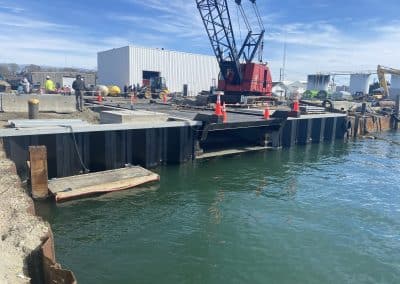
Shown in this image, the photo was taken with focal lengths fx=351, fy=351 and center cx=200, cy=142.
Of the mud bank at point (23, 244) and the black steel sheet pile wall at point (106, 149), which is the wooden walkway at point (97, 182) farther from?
the mud bank at point (23, 244)

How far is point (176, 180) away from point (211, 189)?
1623 millimetres

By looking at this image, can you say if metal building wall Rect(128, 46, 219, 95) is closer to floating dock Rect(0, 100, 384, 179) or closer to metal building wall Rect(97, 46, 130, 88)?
metal building wall Rect(97, 46, 130, 88)

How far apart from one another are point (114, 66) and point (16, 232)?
45.6 m

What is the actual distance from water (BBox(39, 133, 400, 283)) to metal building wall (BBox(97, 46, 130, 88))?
113ft

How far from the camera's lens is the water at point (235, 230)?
7.93 m

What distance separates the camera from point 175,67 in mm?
51625

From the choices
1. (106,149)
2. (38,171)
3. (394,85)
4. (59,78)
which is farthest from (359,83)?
(38,171)

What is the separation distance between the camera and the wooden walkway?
11.4m

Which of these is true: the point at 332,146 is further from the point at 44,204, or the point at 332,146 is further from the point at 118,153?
the point at 44,204

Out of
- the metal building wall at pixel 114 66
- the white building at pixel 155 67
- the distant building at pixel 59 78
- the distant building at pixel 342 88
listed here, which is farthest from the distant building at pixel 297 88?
the distant building at pixel 59 78

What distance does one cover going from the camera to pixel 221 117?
1697 centimetres

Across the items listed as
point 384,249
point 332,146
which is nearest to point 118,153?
point 384,249

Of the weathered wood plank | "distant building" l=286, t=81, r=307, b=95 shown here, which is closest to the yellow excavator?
"distant building" l=286, t=81, r=307, b=95

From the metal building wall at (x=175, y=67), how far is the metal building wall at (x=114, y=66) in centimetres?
103
